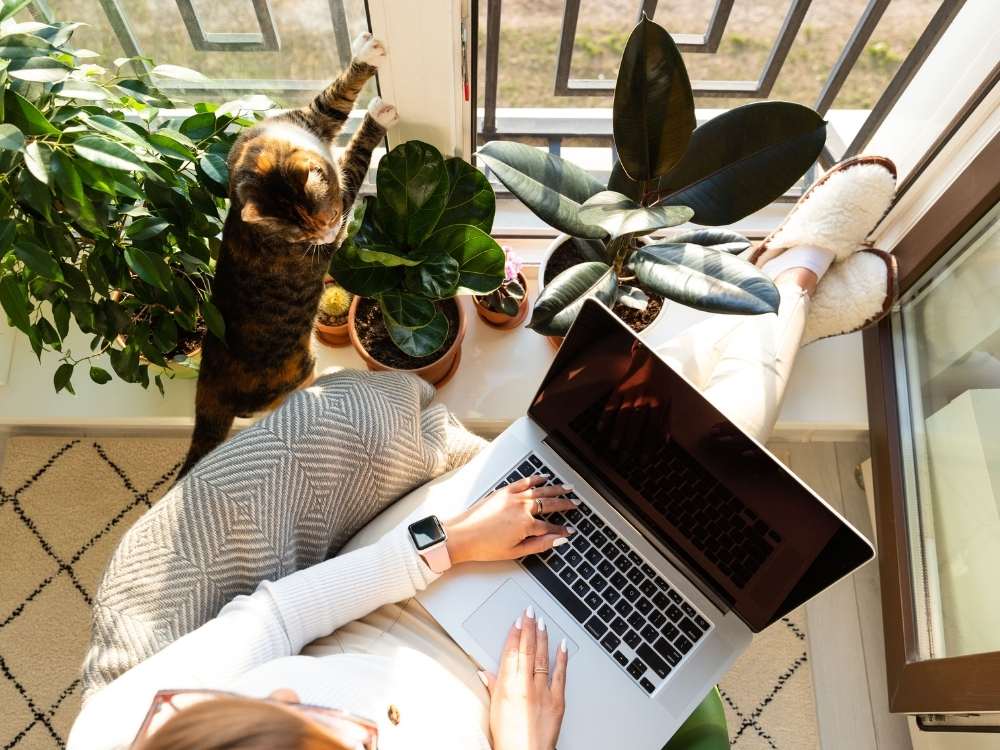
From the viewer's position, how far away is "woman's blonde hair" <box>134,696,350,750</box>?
1.74 ft

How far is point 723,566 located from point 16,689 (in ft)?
4.31

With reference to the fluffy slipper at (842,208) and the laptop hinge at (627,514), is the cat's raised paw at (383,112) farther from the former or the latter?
the fluffy slipper at (842,208)

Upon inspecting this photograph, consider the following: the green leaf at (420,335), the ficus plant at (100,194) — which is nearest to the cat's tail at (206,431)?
the ficus plant at (100,194)

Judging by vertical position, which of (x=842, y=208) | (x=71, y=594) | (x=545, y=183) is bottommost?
(x=71, y=594)

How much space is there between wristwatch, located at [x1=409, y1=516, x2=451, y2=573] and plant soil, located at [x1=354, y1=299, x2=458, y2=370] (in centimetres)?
33

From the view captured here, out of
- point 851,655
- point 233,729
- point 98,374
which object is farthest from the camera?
point 851,655

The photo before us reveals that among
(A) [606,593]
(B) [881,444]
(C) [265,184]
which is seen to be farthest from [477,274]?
(B) [881,444]

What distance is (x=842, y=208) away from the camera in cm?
126

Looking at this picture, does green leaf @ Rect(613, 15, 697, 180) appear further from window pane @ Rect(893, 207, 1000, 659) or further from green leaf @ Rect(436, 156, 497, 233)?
window pane @ Rect(893, 207, 1000, 659)

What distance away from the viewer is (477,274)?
1003 millimetres

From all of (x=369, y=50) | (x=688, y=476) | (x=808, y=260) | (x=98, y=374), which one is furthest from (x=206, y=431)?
(x=808, y=260)

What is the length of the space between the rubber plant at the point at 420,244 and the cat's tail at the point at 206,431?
330 millimetres

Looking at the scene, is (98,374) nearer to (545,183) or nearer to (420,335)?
(420,335)

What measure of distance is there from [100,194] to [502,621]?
701 millimetres
